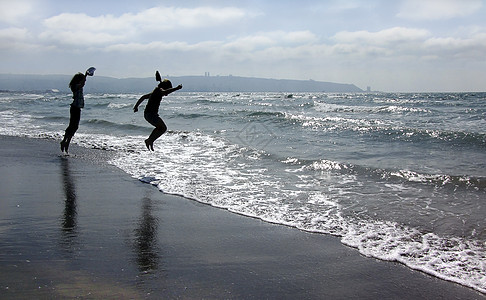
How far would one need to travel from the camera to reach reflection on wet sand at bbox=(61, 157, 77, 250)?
409 cm

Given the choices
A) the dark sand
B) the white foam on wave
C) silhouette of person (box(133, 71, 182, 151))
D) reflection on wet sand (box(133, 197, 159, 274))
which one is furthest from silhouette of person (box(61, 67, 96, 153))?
reflection on wet sand (box(133, 197, 159, 274))

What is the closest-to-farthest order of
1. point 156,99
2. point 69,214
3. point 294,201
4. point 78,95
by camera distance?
point 69,214 → point 294,201 → point 156,99 → point 78,95

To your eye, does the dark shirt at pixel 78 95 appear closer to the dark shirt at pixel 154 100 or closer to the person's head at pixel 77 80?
the person's head at pixel 77 80

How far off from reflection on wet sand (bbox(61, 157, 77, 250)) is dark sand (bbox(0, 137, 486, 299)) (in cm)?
1

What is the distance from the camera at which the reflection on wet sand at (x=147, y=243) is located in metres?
3.49

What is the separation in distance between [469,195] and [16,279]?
6830 mm

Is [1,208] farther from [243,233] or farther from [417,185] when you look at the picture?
[417,185]

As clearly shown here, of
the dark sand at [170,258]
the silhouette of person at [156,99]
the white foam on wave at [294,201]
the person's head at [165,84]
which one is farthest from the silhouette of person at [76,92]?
the dark sand at [170,258]

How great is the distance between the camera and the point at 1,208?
5.16 m

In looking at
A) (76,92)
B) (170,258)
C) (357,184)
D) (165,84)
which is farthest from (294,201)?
(76,92)

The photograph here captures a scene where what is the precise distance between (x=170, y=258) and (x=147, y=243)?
51cm

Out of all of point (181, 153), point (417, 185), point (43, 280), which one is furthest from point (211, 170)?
point (43, 280)

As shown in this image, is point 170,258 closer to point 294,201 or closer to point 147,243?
point 147,243

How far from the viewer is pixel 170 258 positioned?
12.1 ft
